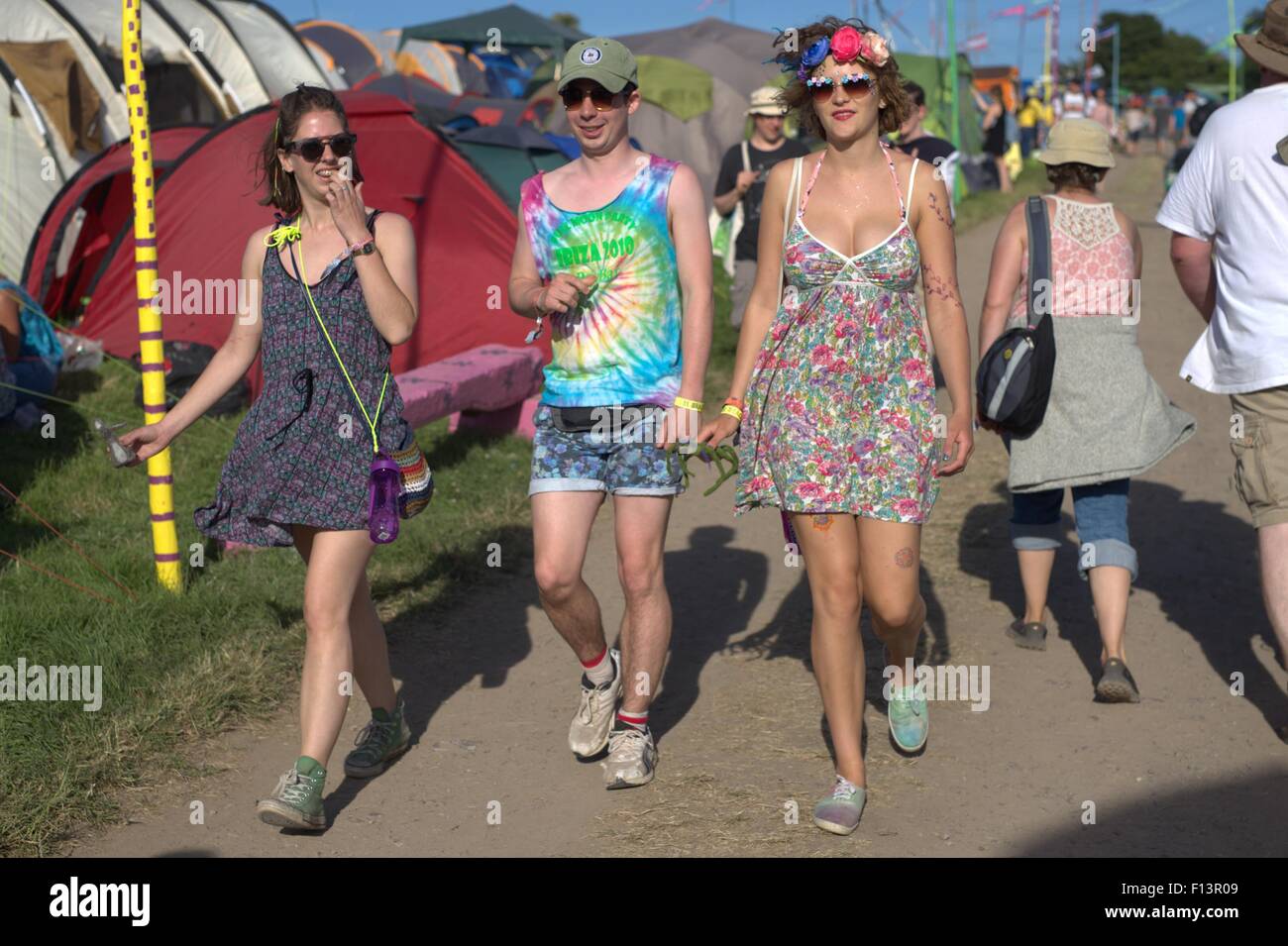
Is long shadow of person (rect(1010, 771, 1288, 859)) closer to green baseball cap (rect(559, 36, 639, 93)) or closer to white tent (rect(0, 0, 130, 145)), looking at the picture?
green baseball cap (rect(559, 36, 639, 93))

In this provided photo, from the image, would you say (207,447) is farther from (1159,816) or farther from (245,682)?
(1159,816)

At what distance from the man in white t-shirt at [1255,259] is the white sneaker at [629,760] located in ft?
Answer: 5.88

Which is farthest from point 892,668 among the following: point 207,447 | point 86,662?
point 207,447

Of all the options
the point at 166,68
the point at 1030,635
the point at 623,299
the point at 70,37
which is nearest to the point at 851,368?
the point at 623,299

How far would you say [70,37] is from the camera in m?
13.8

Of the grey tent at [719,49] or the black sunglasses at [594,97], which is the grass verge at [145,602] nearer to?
the black sunglasses at [594,97]

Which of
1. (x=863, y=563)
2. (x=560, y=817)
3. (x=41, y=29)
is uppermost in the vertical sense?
(x=41, y=29)

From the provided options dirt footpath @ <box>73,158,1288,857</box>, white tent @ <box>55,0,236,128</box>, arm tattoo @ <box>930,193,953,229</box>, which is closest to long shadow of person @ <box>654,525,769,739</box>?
dirt footpath @ <box>73,158,1288,857</box>

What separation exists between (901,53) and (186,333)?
18.7 meters

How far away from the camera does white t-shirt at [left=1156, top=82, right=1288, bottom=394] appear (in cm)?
408

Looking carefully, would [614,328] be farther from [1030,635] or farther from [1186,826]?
[1030,635]

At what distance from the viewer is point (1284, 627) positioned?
4.19 meters

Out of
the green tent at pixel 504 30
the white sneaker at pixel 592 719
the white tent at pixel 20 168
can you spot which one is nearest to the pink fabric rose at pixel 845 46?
the white sneaker at pixel 592 719

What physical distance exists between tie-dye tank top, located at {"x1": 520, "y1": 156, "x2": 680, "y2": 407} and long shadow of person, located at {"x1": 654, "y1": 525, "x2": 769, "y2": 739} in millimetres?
913
